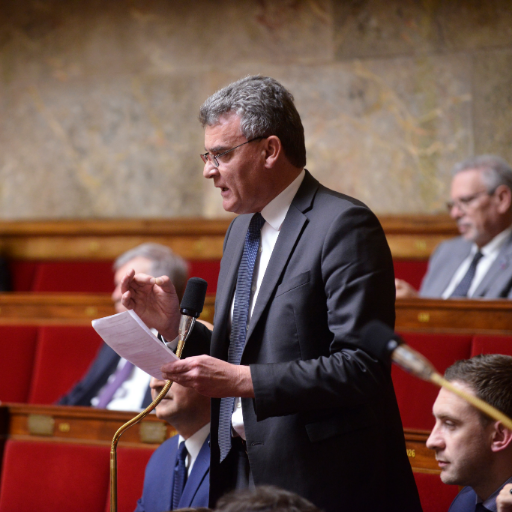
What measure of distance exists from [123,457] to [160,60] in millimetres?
2849

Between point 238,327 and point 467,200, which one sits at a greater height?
point 467,200

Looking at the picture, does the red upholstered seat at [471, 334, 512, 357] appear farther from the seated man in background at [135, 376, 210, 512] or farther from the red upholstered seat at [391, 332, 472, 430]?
the seated man in background at [135, 376, 210, 512]

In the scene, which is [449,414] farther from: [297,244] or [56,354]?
[56,354]

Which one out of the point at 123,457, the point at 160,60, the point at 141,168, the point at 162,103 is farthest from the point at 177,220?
the point at 123,457

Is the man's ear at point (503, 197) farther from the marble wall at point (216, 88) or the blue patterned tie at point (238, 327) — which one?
the blue patterned tie at point (238, 327)

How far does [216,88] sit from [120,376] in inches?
81.7

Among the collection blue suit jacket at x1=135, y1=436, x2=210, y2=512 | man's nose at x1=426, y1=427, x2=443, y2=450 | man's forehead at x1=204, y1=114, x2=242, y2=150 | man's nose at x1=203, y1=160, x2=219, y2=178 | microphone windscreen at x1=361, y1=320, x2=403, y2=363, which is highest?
man's forehead at x1=204, y1=114, x2=242, y2=150

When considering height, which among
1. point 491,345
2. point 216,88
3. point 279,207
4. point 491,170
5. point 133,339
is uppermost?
point 216,88

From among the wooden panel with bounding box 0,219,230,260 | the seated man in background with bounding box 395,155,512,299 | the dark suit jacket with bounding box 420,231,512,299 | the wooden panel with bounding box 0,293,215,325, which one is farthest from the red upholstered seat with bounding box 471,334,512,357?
the wooden panel with bounding box 0,219,230,260

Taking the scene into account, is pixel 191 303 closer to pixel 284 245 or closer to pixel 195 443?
pixel 284 245

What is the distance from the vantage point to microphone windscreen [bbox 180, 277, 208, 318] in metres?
1.24

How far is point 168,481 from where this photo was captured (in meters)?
1.66

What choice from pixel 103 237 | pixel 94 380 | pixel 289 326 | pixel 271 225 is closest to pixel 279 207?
pixel 271 225

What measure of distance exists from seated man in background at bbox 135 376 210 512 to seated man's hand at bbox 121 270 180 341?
0.89 feet
